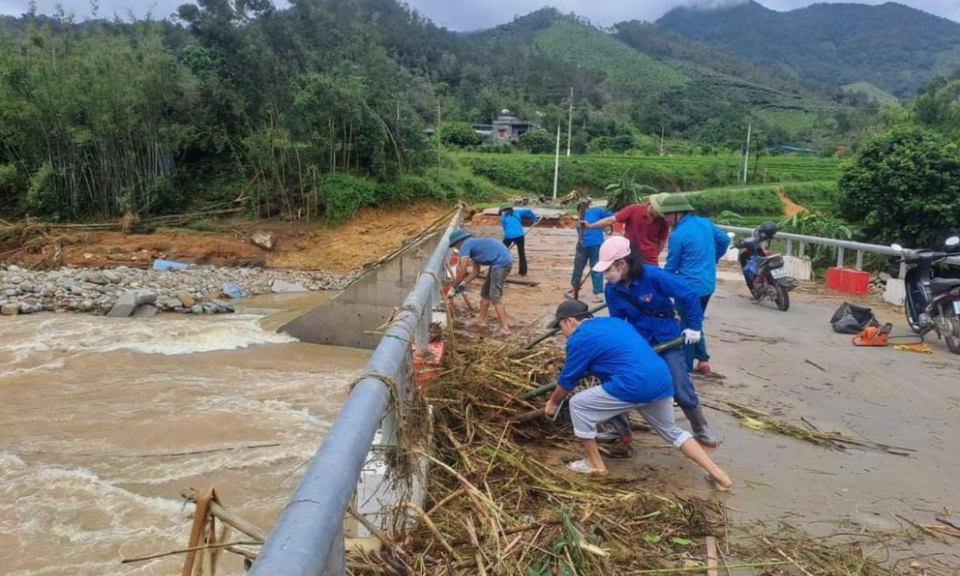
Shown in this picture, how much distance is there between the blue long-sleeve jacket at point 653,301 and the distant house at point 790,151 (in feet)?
242

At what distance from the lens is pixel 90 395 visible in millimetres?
10258

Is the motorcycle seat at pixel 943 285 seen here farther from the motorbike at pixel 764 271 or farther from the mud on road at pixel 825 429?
the motorbike at pixel 764 271

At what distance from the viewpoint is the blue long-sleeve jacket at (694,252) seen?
6.45 metres

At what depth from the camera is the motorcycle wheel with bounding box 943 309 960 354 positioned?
8.05m

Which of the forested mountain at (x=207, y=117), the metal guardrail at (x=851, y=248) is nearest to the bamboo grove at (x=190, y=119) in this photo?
the forested mountain at (x=207, y=117)

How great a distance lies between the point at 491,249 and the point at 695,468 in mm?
4673

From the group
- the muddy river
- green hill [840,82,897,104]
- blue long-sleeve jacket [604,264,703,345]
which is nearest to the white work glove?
blue long-sleeve jacket [604,264,703,345]

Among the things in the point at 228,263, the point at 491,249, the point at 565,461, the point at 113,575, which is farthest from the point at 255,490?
the point at 228,263

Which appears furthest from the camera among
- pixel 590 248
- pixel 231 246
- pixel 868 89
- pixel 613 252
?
pixel 868 89

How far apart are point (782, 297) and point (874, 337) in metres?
2.13

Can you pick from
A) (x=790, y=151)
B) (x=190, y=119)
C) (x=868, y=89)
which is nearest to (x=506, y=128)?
(x=790, y=151)

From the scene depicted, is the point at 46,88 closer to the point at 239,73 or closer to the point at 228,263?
the point at 239,73

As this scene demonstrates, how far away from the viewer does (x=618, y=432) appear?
507 centimetres

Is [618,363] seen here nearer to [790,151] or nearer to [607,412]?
[607,412]
